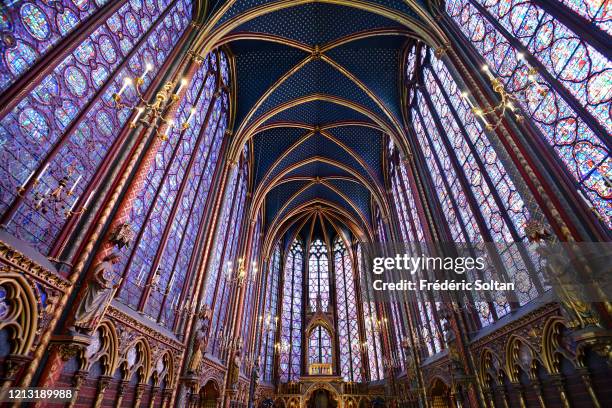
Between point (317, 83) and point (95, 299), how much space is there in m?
15.5

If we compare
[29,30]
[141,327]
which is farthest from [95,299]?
[29,30]

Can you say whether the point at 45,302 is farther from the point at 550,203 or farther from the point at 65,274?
the point at 550,203

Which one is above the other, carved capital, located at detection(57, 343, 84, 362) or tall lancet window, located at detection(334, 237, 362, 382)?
tall lancet window, located at detection(334, 237, 362, 382)

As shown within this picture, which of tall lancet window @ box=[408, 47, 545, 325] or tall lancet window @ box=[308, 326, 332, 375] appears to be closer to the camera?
tall lancet window @ box=[408, 47, 545, 325]

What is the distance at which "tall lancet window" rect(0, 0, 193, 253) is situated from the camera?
5.12 metres

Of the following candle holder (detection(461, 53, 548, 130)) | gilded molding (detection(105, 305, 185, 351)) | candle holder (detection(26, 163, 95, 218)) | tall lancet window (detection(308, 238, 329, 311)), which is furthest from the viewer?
tall lancet window (detection(308, 238, 329, 311))

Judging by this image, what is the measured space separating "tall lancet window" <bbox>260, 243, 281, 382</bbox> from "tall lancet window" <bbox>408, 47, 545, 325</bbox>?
1591 centimetres

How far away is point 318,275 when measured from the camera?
93.2 feet

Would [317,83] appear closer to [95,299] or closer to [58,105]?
[58,105]

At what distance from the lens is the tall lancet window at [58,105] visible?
5117 millimetres

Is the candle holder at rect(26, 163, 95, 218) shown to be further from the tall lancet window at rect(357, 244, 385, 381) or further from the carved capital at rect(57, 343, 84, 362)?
the tall lancet window at rect(357, 244, 385, 381)

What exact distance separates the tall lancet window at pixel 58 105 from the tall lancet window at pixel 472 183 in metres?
9.42

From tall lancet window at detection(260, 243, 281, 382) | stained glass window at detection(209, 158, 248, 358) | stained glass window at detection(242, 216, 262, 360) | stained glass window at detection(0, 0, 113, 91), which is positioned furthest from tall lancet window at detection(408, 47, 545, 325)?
tall lancet window at detection(260, 243, 281, 382)

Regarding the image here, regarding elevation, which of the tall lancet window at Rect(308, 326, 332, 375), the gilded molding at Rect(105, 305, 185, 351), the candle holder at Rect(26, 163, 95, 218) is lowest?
the gilded molding at Rect(105, 305, 185, 351)
